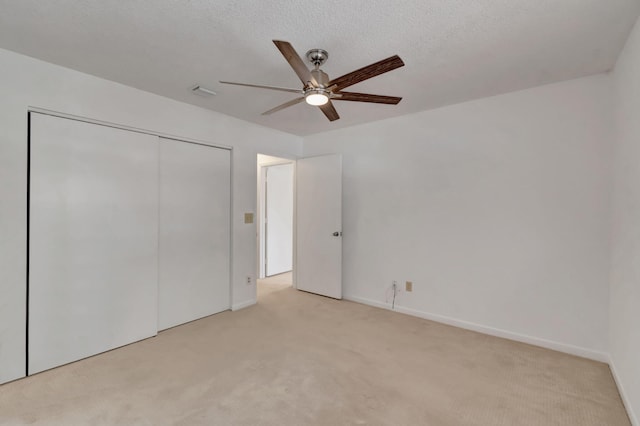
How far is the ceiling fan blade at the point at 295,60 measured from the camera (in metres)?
1.49

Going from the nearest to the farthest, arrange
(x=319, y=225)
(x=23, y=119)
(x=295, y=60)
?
1. (x=295, y=60)
2. (x=23, y=119)
3. (x=319, y=225)

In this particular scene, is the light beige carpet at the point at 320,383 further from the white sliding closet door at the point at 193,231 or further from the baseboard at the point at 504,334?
the white sliding closet door at the point at 193,231

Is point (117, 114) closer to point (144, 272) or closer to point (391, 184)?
point (144, 272)

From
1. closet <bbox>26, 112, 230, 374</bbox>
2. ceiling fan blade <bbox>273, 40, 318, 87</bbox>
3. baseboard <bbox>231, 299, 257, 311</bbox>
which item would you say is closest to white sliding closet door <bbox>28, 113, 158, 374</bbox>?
closet <bbox>26, 112, 230, 374</bbox>

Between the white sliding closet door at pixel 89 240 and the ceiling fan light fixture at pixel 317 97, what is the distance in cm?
188

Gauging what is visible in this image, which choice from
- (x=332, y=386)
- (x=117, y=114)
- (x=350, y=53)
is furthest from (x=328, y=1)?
(x=332, y=386)

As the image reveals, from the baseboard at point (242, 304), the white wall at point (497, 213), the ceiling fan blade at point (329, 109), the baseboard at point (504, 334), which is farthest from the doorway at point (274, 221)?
the ceiling fan blade at point (329, 109)

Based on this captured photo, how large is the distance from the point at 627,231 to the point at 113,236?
4090 millimetres

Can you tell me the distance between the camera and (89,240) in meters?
2.52

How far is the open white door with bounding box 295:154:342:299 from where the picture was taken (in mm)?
4090

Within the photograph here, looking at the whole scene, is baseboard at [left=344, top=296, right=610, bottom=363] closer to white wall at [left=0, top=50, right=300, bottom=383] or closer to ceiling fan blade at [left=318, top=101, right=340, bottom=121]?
ceiling fan blade at [left=318, top=101, right=340, bottom=121]

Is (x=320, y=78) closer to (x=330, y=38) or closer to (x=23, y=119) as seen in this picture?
(x=330, y=38)

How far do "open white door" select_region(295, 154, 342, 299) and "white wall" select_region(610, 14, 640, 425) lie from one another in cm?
273

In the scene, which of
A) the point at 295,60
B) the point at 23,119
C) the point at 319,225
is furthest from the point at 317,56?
the point at 319,225
